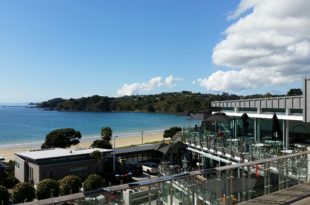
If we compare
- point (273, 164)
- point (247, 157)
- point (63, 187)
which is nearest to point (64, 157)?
point (63, 187)

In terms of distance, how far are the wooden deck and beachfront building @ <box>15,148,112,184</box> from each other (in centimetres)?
2582

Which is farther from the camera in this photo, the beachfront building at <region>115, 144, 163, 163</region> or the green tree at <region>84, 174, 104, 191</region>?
the beachfront building at <region>115, 144, 163, 163</region>

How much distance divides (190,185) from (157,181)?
85cm

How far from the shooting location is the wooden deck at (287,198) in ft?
19.7

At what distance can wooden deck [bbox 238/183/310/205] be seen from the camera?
19.7 feet

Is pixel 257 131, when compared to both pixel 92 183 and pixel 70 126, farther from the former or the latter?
pixel 70 126

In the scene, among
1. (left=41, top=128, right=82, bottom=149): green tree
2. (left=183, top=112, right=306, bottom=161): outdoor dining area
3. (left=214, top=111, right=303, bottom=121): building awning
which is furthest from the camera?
(left=41, top=128, right=82, bottom=149): green tree

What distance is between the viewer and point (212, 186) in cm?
576

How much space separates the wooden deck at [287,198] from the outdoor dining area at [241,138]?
396 inches

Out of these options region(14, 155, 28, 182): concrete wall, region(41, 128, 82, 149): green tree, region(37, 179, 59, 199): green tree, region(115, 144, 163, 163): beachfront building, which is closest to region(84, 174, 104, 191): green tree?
region(37, 179, 59, 199): green tree

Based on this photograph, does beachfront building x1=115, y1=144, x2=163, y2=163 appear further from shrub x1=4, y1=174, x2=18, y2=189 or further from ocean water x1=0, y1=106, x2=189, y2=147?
ocean water x1=0, y1=106, x2=189, y2=147

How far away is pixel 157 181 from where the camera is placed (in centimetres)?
476

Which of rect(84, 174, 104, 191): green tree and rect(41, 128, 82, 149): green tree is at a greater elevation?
rect(41, 128, 82, 149): green tree

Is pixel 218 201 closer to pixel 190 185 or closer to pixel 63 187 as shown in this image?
pixel 190 185
